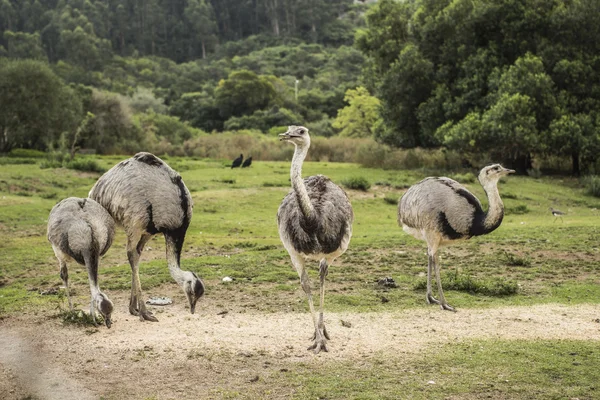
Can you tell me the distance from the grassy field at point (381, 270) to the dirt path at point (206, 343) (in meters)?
0.40

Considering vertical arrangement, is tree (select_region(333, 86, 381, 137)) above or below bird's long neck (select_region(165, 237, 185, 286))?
above

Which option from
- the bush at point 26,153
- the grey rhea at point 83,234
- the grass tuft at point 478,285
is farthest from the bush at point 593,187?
the bush at point 26,153

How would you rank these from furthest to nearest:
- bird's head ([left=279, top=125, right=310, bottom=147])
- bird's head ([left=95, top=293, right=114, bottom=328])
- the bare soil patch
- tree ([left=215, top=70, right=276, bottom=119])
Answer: tree ([left=215, top=70, right=276, bottom=119])
bird's head ([left=95, top=293, right=114, bottom=328])
bird's head ([left=279, top=125, right=310, bottom=147])
the bare soil patch

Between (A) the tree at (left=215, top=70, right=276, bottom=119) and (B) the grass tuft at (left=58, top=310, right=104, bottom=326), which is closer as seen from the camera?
(B) the grass tuft at (left=58, top=310, right=104, bottom=326)

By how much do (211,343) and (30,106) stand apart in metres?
32.0

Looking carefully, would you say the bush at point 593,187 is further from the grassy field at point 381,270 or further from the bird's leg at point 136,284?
the bird's leg at point 136,284

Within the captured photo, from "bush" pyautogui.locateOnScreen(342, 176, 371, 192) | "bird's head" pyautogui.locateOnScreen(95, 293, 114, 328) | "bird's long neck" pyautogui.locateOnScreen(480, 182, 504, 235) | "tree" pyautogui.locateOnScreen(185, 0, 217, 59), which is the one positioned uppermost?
"tree" pyautogui.locateOnScreen(185, 0, 217, 59)

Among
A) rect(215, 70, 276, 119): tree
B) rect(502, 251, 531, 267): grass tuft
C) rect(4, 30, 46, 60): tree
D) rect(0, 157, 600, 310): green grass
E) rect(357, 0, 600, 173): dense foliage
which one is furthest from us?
rect(4, 30, 46, 60): tree

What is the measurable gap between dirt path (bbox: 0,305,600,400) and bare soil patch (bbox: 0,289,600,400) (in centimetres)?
1

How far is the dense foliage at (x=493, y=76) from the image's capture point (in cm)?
2523

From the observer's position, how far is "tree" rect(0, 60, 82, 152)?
35844 millimetres

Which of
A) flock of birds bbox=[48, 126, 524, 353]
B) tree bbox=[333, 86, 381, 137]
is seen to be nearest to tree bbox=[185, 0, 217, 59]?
tree bbox=[333, 86, 381, 137]

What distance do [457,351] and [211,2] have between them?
118 metres

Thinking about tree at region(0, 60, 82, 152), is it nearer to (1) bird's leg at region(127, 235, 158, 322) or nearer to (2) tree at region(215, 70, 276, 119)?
(2) tree at region(215, 70, 276, 119)
